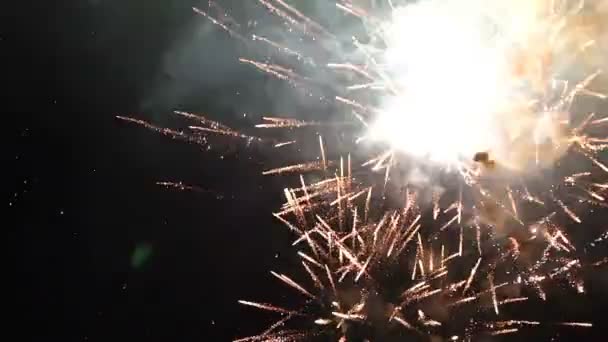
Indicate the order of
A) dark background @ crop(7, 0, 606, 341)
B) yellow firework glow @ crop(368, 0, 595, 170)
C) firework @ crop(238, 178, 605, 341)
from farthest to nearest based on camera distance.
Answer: dark background @ crop(7, 0, 606, 341)
firework @ crop(238, 178, 605, 341)
yellow firework glow @ crop(368, 0, 595, 170)

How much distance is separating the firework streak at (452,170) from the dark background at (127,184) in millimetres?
524

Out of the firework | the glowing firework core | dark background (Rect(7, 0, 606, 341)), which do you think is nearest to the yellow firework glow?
the glowing firework core

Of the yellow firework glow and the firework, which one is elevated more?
the yellow firework glow

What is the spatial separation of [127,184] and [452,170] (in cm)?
219

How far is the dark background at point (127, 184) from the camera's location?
3609 mm

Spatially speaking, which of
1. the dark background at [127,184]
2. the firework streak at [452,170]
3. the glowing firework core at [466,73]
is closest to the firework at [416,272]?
the firework streak at [452,170]

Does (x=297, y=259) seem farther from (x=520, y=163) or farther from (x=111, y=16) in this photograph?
(x=111, y=16)

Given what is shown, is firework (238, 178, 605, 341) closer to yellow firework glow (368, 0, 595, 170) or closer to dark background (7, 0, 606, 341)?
yellow firework glow (368, 0, 595, 170)

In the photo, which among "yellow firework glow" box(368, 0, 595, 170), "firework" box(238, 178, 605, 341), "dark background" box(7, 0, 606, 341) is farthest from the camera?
"dark background" box(7, 0, 606, 341)

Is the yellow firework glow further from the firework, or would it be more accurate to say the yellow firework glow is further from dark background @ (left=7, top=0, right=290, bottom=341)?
dark background @ (left=7, top=0, right=290, bottom=341)

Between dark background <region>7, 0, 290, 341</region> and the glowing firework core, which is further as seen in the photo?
dark background <region>7, 0, 290, 341</region>

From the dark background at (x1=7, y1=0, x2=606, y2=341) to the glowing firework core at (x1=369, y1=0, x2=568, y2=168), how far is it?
41.9 inches

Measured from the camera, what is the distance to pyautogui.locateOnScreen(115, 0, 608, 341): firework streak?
2.76m

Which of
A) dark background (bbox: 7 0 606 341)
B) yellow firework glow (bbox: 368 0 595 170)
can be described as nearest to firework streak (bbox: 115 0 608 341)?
yellow firework glow (bbox: 368 0 595 170)
